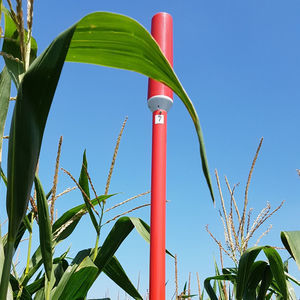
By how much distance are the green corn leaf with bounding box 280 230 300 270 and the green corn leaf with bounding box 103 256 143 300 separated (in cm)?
40

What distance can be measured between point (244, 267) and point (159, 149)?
86cm

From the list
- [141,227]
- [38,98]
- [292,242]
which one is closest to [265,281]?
[292,242]

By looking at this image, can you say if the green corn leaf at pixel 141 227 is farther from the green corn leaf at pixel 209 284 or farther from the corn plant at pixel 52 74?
the corn plant at pixel 52 74

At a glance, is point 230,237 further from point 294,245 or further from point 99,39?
point 99,39

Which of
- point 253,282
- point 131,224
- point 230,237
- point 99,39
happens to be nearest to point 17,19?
point 99,39

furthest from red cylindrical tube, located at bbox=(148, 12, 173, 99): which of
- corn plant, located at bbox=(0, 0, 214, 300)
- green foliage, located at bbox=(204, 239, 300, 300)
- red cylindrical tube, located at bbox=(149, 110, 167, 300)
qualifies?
corn plant, located at bbox=(0, 0, 214, 300)

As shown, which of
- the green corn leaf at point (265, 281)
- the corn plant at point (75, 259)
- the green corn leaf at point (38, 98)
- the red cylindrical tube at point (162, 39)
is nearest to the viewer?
the green corn leaf at point (38, 98)

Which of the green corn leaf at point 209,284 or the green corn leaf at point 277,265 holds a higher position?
the green corn leaf at point 277,265

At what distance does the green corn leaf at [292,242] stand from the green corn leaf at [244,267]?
0.26 feet

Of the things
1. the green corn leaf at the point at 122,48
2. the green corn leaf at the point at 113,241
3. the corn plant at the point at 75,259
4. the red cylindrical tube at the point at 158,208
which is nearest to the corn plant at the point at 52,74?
the green corn leaf at the point at 122,48

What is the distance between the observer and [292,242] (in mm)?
997

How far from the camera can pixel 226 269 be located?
139 centimetres

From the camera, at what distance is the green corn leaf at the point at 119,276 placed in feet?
3.38

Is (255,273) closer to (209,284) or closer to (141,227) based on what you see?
(209,284)
